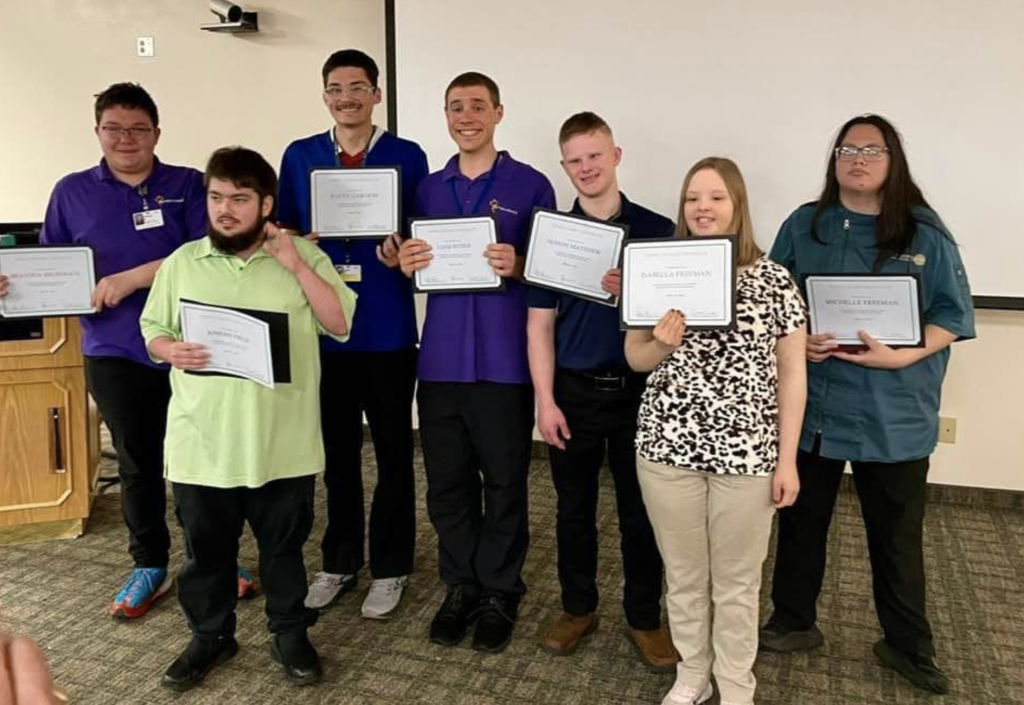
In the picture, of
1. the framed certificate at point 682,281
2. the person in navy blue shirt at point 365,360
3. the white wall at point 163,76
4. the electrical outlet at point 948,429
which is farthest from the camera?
the white wall at point 163,76

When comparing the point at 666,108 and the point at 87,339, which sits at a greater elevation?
the point at 666,108

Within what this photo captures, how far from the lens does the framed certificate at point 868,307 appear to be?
228 cm

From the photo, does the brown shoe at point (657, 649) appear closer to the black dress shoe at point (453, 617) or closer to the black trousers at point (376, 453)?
the black dress shoe at point (453, 617)

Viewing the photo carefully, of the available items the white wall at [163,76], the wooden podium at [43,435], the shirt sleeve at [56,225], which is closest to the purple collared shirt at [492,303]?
the shirt sleeve at [56,225]

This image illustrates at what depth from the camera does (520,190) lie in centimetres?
251

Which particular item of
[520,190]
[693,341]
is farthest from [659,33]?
[693,341]

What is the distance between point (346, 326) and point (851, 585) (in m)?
2.12

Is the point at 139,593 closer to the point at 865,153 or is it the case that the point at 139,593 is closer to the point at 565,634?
the point at 565,634

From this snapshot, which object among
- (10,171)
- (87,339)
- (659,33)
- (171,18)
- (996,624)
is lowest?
(996,624)

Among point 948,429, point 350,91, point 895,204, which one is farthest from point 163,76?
point 948,429

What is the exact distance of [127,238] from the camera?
278 centimetres

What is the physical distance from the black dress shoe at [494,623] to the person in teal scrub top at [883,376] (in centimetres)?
95

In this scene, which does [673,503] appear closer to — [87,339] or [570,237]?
[570,237]

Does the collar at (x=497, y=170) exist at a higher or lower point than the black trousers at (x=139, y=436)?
higher
